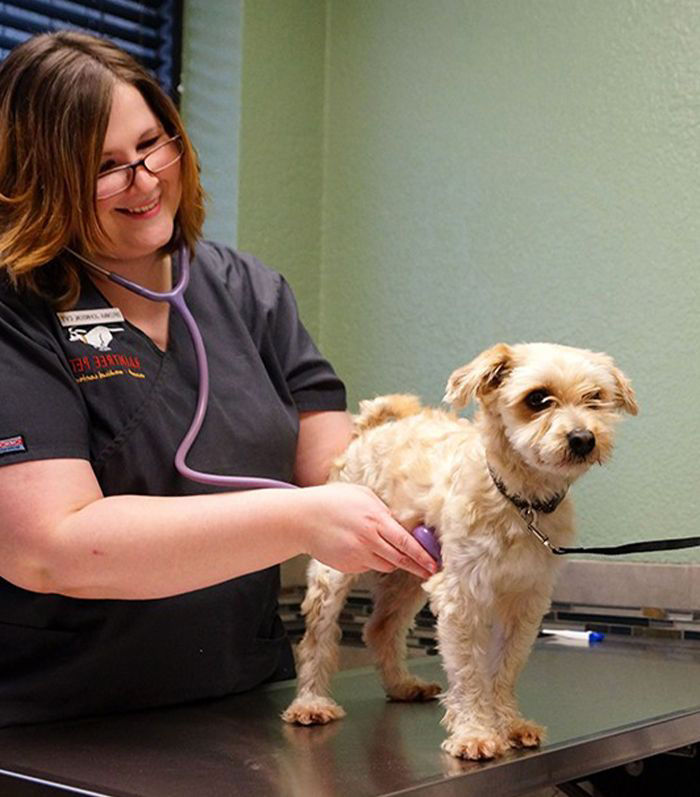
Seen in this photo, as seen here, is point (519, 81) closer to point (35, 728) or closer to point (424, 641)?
point (424, 641)

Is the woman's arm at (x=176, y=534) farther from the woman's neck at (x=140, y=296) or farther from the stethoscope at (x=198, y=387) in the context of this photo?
the woman's neck at (x=140, y=296)

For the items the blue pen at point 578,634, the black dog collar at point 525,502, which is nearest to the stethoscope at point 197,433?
the black dog collar at point 525,502

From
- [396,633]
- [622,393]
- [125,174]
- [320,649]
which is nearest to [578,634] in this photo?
[396,633]

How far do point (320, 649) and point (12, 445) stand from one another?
438 mm

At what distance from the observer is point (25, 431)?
4.23ft

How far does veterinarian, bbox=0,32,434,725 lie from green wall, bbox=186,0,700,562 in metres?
0.68

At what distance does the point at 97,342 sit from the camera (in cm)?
141

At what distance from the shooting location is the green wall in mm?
1996

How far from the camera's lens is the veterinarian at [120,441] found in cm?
123

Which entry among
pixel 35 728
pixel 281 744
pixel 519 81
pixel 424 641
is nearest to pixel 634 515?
pixel 424 641

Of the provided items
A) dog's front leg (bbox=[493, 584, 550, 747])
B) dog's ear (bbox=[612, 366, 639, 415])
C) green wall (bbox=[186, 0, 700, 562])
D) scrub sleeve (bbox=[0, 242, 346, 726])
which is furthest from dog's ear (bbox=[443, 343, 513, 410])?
green wall (bbox=[186, 0, 700, 562])

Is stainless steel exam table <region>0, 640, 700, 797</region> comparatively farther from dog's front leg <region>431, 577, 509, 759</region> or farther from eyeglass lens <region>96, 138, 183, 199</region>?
eyeglass lens <region>96, 138, 183, 199</region>

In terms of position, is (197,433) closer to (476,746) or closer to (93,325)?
(93,325)

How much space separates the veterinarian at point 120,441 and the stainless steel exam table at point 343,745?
85 millimetres
